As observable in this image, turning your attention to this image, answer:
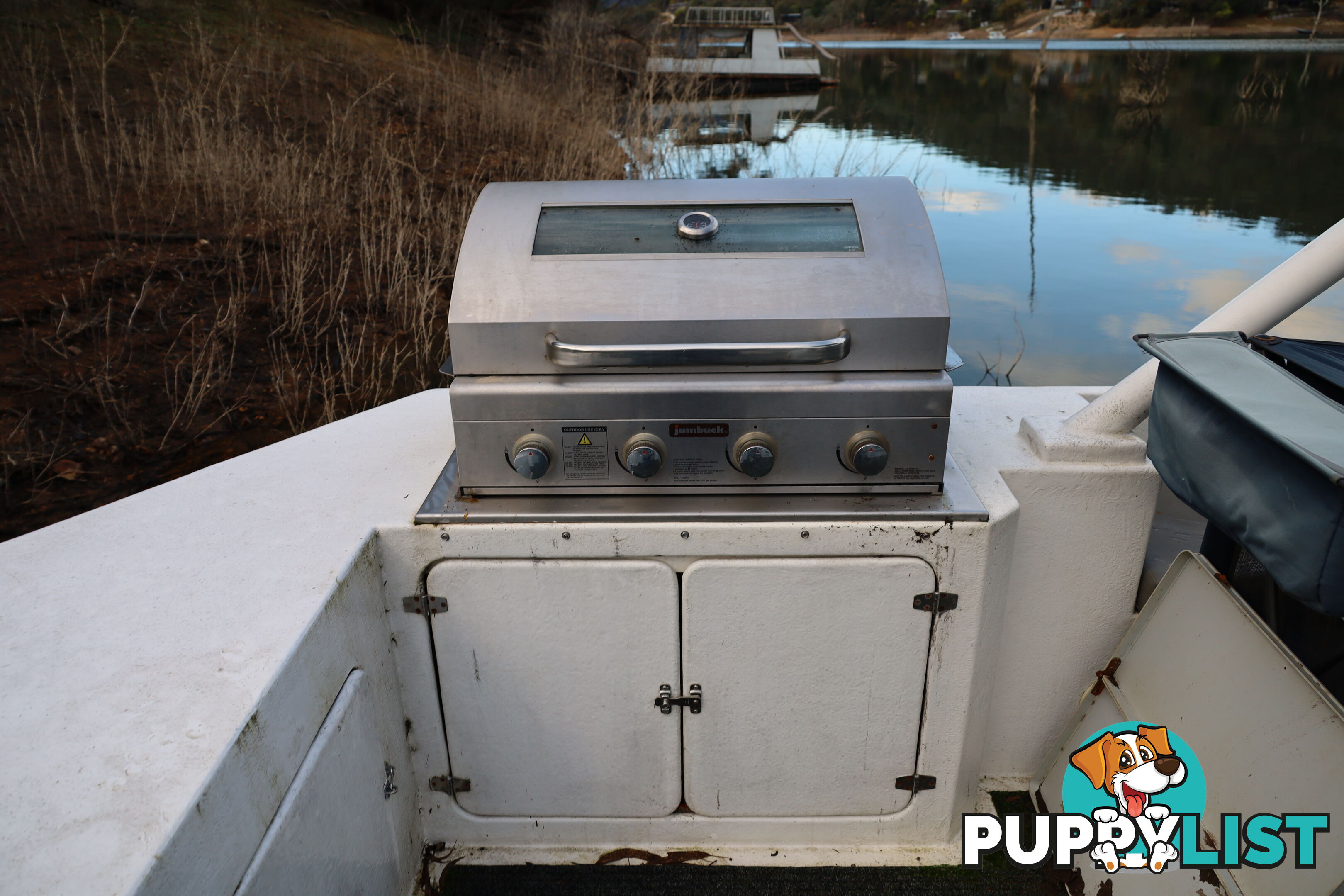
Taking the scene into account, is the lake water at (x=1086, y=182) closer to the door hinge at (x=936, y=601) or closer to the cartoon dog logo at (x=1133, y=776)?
the door hinge at (x=936, y=601)

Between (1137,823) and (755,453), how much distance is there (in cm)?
105

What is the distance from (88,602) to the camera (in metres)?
1.21

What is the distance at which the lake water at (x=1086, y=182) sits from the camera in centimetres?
694

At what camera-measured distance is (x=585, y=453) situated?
4.63 feet

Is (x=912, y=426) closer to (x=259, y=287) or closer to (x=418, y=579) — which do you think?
(x=418, y=579)

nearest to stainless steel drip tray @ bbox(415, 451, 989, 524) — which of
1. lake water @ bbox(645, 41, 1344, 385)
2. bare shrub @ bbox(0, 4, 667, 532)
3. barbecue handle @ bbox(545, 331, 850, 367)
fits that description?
barbecue handle @ bbox(545, 331, 850, 367)

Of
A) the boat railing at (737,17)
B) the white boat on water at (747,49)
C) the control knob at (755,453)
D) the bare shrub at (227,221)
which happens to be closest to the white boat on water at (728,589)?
the control knob at (755,453)

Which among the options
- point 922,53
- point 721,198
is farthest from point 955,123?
point 922,53

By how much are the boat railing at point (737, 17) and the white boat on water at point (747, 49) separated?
0.02m

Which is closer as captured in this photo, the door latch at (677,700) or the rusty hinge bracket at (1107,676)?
the door latch at (677,700)

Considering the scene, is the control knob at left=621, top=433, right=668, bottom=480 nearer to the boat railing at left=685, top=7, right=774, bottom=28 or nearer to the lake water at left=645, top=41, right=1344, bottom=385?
the lake water at left=645, top=41, right=1344, bottom=385

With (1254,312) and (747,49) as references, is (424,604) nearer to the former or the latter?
(1254,312)

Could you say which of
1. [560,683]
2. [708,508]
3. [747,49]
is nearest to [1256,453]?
[708,508]

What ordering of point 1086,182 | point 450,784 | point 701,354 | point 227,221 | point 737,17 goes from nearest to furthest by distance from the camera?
point 701,354 → point 450,784 → point 227,221 → point 1086,182 → point 737,17
